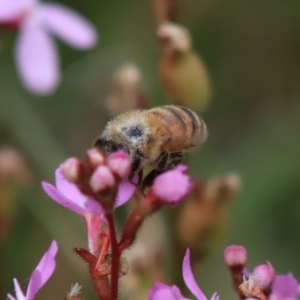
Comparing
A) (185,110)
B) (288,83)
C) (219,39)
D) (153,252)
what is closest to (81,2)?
(219,39)

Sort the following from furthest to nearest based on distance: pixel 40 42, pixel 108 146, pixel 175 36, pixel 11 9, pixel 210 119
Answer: pixel 210 119 < pixel 40 42 < pixel 11 9 < pixel 175 36 < pixel 108 146

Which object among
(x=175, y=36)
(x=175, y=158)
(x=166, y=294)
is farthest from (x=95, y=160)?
(x=175, y=36)

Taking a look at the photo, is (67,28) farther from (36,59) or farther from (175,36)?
(175,36)

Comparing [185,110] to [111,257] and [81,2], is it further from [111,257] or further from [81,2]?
[81,2]

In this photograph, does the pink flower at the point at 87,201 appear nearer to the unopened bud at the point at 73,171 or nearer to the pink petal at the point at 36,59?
the unopened bud at the point at 73,171

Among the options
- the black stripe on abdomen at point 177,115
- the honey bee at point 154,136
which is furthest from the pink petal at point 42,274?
the black stripe on abdomen at point 177,115

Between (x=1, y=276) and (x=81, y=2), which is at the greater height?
(x=81, y=2)
